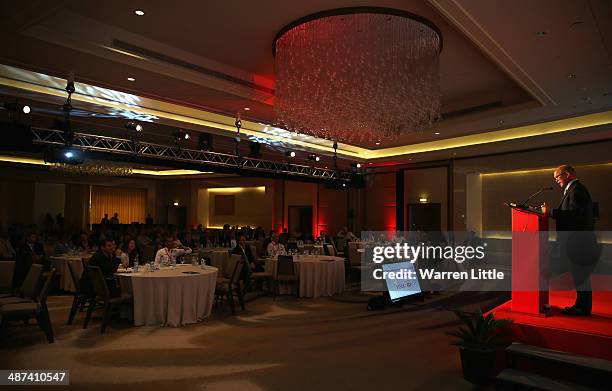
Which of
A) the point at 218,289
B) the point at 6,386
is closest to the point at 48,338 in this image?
the point at 6,386

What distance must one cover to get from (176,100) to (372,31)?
166 inches

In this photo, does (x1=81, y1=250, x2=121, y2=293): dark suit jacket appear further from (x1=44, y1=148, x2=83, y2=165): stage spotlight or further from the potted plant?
the potted plant

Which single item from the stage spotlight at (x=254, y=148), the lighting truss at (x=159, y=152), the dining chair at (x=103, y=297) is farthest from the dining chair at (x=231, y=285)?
the stage spotlight at (x=254, y=148)

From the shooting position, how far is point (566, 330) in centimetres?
383

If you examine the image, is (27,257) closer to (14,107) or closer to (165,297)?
(14,107)

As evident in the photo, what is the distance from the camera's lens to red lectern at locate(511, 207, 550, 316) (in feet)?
13.8

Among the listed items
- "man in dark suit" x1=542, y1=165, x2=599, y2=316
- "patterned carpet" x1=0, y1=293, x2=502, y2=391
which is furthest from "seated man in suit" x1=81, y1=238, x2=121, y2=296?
"man in dark suit" x1=542, y1=165, x2=599, y2=316

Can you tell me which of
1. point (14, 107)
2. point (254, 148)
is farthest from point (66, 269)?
point (254, 148)

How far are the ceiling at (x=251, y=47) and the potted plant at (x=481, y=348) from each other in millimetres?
3224

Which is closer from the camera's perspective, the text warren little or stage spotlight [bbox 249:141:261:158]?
stage spotlight [bbox 249:141:261:158]

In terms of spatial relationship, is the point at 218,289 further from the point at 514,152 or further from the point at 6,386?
the point at 514,152

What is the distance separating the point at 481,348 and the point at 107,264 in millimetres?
5277

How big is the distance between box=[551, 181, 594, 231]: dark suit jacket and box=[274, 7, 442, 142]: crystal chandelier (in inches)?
100

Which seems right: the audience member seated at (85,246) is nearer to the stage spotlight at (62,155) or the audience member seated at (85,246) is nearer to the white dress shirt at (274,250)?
the stage spotlight at (62,155)
